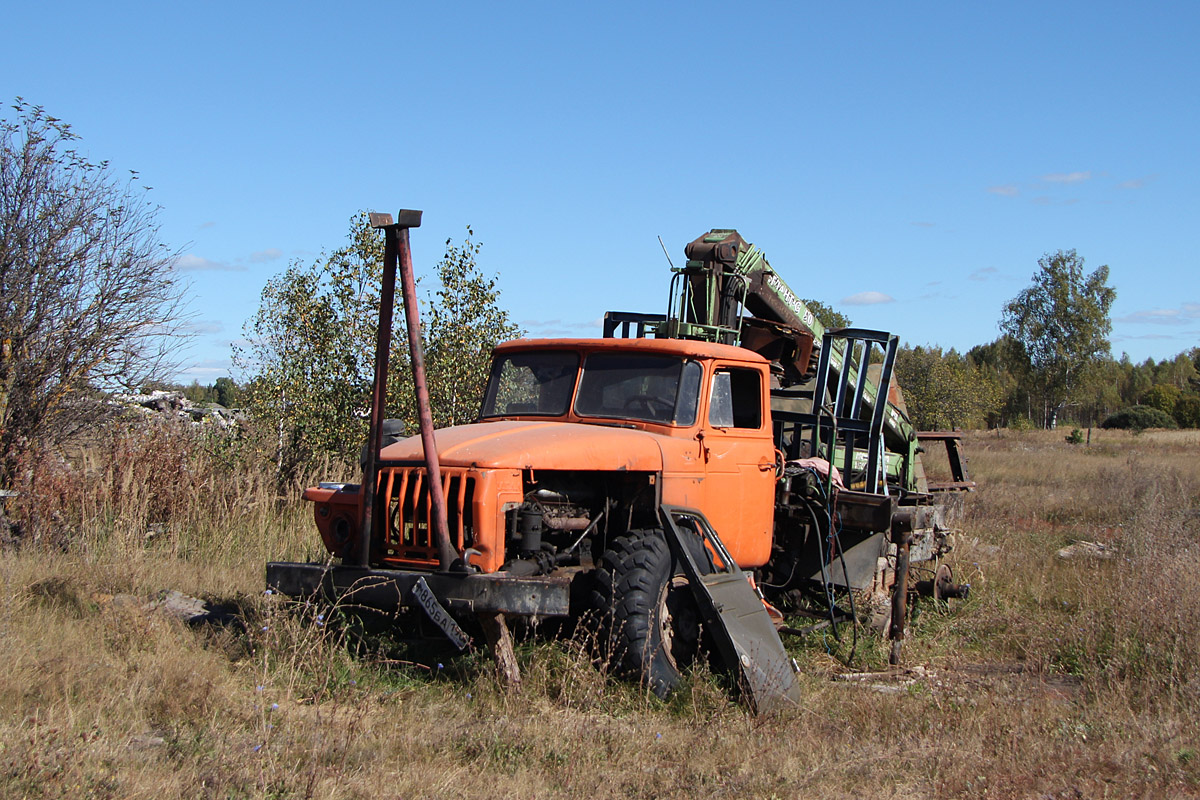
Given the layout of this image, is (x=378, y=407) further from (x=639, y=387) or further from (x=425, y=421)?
(x=639, y=387)

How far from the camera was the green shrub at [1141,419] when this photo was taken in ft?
195

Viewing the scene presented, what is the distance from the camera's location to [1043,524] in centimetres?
1620

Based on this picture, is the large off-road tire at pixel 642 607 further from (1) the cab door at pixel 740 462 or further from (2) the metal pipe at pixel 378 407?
(2) the metal pipe at pixel 378 407

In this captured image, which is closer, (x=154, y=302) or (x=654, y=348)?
(x=654, y=348)

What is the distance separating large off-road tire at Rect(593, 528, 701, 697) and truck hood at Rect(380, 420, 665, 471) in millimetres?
487

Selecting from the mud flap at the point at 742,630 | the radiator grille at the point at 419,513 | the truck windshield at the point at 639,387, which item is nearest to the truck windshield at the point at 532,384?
the truck windshield at the point at 639,387

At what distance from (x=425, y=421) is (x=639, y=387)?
76.1 inches

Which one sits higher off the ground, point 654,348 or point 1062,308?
point 1062,308

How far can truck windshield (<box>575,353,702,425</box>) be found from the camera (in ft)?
22.9

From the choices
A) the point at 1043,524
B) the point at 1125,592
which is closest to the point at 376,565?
the point at 1125,592

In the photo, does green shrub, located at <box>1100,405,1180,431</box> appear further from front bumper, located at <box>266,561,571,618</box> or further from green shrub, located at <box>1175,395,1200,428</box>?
front bumper, located at <box>266,561,571,618</box>

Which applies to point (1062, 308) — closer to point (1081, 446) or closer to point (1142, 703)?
point (1081, 446)

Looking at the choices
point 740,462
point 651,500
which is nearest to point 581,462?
point 651,500

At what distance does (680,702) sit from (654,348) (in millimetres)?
2435
